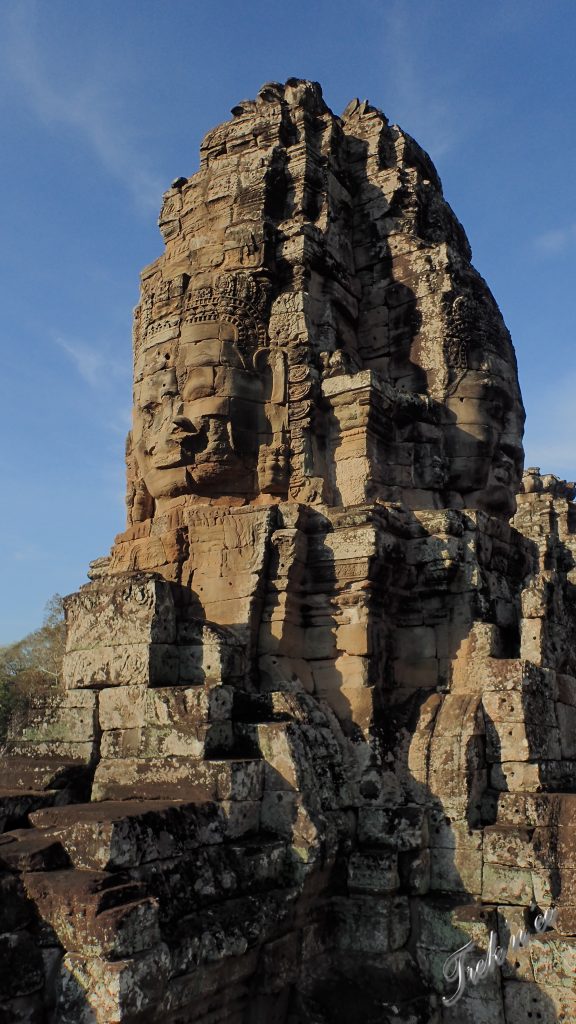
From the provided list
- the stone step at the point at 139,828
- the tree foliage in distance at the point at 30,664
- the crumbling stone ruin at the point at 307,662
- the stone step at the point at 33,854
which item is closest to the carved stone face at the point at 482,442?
the crumbling stone ruin at the point at 307,662

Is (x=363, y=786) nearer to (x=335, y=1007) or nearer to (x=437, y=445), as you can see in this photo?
(x=335, y=1007)

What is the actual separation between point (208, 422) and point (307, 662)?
8.51 feet

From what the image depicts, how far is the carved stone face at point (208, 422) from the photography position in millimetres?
8648

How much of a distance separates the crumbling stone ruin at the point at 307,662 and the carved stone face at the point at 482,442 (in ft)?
0.10

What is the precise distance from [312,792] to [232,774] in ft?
2.24

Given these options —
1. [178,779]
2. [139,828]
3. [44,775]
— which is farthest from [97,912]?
[44,775]

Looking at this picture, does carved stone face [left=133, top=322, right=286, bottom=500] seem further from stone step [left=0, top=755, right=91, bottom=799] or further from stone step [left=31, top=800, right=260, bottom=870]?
stone step [left=31, top=800, right=260, bottom=870]

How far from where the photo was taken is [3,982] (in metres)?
4.51

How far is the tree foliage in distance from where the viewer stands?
29.9m

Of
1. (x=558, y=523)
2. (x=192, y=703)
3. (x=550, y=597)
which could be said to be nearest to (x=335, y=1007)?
(x=192, y=703)

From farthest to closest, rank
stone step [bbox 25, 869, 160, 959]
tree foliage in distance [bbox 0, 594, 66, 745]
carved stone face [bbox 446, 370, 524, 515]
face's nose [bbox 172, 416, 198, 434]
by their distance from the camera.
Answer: tree foliage in distance [bbox 0, 594, 66, 745] < carved stone face [bbox 446, 370, 524, 515] < face's nose [bbox 172, 416, 198, 434] < stone step [bbox 25, 869, 160, 959]

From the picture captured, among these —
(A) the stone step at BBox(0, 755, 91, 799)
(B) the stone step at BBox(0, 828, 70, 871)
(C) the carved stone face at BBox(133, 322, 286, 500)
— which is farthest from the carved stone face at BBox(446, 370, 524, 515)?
(B) the stone step at BBox(0, 828, 70, 871)

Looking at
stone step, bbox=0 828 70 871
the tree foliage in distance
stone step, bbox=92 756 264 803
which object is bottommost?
stone step, bbox=0 828 70 871

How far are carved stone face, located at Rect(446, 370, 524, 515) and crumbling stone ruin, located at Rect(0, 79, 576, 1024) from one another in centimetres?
3
